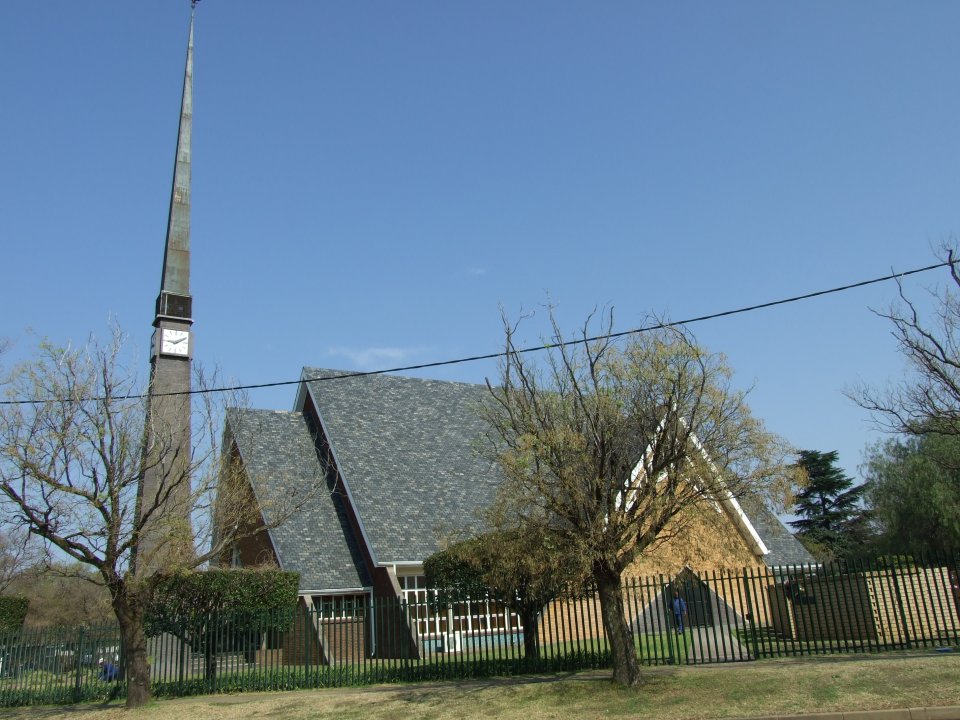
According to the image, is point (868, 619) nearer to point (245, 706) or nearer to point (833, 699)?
point (833, 699)

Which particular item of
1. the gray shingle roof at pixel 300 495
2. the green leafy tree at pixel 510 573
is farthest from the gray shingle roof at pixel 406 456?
the green leafy tree at pixel 510 573

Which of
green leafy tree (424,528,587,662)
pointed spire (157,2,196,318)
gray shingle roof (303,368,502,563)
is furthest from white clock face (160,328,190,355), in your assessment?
green leafy tree (424,528,587,662)

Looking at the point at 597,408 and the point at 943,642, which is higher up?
the point at 597,408

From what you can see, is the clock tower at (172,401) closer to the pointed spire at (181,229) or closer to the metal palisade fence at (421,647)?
the pointed spire at (181,229)

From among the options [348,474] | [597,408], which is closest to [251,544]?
[348,474]

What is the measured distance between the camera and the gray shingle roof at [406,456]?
24953mm

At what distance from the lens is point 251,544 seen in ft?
87.7

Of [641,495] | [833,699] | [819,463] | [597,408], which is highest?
[819,463]

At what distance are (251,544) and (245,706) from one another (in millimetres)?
12081

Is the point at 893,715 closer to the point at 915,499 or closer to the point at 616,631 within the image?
the point at 616,631

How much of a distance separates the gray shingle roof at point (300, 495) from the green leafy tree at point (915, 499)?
2529cm

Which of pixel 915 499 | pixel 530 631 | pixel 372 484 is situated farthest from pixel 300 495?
pixel 915 499

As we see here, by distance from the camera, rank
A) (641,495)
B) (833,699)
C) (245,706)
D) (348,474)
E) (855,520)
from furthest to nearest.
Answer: (855,520) → (348,474) → (245,706) → (641,495) → (833,699)

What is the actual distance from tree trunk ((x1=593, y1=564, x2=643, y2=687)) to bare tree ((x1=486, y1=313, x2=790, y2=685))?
2 cm
